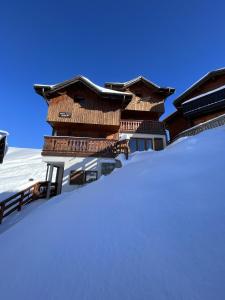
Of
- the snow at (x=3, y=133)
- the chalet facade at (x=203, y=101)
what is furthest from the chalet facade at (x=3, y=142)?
the chalet facade at (x=203, y=101)

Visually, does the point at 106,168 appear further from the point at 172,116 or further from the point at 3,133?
the point at 172,116

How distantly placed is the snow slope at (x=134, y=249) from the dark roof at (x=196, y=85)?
1695cm

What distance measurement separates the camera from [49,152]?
12844mm

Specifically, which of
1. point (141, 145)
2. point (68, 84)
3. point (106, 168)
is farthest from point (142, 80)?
point (106, 168)

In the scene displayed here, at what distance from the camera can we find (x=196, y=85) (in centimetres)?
1883

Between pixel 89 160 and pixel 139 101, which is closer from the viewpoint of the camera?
pixel 89 160

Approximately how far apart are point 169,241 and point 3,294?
249 cm

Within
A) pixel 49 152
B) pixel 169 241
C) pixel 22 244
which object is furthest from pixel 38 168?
pixel 169 241

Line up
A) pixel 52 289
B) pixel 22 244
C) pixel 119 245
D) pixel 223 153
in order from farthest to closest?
pixel 223 153 → pixel 22 244 → pixel 119 245 → pixel 52 289

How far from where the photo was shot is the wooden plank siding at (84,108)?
15922 millimetres

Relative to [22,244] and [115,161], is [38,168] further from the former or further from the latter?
[22,244]

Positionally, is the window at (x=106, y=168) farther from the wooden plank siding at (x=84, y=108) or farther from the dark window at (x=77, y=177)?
the wooden plank siding at (x=84, y=108)

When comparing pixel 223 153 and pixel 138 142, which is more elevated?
pixel 138 142

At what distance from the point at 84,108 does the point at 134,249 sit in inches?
602
